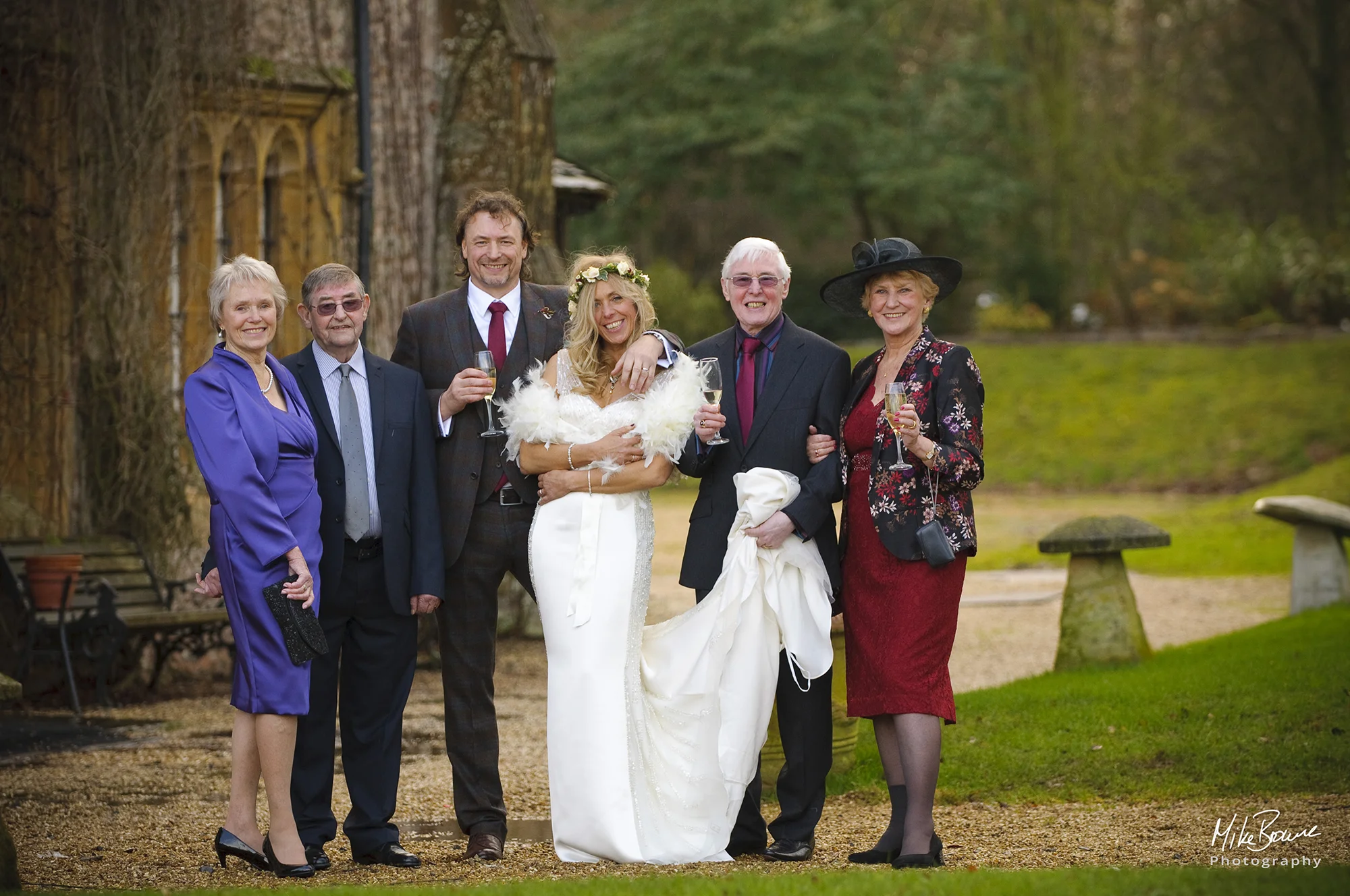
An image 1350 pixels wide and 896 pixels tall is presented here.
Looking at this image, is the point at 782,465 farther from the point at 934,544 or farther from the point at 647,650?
the point at 647,650

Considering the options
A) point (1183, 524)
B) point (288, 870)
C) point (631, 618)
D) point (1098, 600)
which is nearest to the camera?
point (288, 870)

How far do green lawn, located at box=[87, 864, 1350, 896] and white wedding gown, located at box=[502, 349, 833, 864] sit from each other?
536 millimetres

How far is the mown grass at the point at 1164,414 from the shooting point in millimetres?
23562

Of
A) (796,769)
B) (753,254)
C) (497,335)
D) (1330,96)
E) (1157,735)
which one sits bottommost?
(1157,735)

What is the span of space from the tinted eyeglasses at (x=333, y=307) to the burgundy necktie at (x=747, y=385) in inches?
54.8

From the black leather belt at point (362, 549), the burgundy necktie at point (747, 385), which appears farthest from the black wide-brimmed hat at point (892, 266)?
the black leather belt at point (362, 549)

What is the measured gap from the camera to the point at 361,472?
5.19 m

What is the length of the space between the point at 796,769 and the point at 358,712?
1.58 meters

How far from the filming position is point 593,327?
16.7 ft

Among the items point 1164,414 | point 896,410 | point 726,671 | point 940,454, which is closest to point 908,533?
point 940,454

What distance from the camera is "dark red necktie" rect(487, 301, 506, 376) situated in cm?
547

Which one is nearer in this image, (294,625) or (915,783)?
(294,625)

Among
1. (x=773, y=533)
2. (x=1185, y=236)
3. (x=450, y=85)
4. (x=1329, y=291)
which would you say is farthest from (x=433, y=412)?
(x=1185, y=236)

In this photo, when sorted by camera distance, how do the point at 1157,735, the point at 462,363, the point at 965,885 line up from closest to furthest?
the point at 965,885
the point at 462,363
the point at 1157,735
